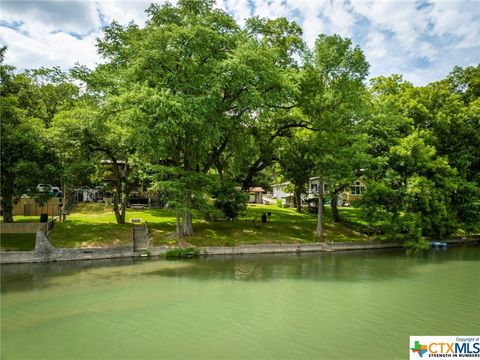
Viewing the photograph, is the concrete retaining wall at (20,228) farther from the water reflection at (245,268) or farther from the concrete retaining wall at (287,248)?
the concrete retaining wall at (287,248)

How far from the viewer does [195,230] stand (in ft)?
102

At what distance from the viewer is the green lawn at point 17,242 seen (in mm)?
23002

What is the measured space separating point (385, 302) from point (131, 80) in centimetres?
2130

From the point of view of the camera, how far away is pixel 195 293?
16422 mm

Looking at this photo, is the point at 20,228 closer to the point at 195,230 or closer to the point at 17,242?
the point at 17,242

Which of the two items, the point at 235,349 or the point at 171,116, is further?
the point at 171,116

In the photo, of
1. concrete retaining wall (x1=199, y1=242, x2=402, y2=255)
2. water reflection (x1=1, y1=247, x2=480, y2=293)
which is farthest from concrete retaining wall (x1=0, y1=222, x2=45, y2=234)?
concrete retaining wall (x1=199, y1=242, x2=402, y2=255)

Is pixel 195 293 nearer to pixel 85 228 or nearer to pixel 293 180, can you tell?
pixel 85 228

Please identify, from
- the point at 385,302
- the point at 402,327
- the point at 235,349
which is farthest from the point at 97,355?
the point at 385,302

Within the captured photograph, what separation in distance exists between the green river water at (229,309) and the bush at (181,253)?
80.5 inches

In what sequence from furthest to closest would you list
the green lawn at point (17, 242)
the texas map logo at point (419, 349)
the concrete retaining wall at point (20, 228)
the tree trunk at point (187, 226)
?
the tree trunk at point (187, 226)
the concrete retaining wall at point (20, 228)
the green lawn at point (17, 242)
the texas map logo at point (419, 349)

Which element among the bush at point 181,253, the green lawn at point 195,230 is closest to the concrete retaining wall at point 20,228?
the green lawn at point 195,230

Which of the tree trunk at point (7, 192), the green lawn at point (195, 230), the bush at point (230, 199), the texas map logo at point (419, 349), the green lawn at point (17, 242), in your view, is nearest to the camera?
the texas map logo at point (419, 349)

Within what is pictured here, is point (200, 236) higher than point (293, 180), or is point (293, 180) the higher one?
point (293, 180)
